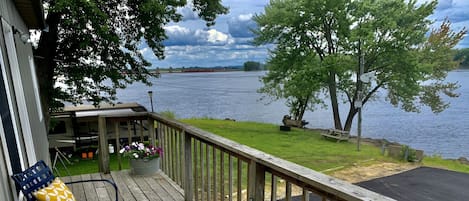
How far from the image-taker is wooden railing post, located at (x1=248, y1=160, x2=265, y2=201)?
5.49 ft

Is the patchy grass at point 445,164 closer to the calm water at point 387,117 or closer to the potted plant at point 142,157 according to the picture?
the calm water at point 387,117

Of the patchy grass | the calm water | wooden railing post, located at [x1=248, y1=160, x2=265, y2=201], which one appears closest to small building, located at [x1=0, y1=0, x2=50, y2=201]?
wooden railing post, located at [x1=248, y1=160, x2=265, y2=201]

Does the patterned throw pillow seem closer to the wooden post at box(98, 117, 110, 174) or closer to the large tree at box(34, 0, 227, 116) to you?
the wooden post at box(98, 117, 110, 174)

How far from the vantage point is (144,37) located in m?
7.47

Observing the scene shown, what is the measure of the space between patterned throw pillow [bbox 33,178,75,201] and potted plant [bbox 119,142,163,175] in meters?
1.64

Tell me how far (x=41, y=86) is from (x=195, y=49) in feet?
81.4

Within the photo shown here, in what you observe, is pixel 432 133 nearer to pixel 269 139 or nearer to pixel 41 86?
pixel 269 139

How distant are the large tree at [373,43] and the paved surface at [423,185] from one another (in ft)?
21.7

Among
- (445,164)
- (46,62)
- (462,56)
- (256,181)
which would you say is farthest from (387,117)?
(256,181)

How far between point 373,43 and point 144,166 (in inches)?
559

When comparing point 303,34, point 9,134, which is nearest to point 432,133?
point 303,34

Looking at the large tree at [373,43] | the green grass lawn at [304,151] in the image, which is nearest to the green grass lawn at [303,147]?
the green grass lawn at [304,151]

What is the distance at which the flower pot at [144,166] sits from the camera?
3742mm

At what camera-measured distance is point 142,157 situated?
3734 millimetres
